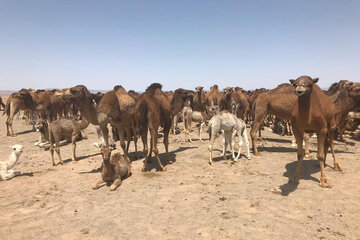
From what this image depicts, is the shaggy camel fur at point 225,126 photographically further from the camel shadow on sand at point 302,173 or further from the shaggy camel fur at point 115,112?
the shaggy camel fur at point 115,112

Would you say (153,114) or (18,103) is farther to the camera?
(18,103)

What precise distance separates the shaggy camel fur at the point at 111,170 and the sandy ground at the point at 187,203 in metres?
0.23

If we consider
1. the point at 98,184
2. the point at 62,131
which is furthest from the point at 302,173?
the point at 62,131

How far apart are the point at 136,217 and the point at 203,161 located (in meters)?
4.57

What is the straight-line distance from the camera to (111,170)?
6.61 metres

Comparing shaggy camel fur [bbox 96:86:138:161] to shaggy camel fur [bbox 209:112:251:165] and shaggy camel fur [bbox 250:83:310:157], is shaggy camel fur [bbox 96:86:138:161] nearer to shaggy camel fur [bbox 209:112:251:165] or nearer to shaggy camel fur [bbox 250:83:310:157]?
shaggy camel fur [bbox 209:112:251:165]

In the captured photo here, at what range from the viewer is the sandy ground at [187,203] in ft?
14.0

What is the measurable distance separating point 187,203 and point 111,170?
2.63m

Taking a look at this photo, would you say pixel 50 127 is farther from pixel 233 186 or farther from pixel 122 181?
pixel 233 186

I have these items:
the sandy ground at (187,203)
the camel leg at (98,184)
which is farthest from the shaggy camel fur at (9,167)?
the camel leg at (98,184)

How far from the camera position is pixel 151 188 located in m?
6.39

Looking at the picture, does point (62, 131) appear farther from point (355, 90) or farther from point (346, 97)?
point (355, 90)

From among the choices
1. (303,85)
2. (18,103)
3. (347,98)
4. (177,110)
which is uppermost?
(303,85)

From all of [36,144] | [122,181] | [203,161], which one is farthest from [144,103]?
[36,144]
